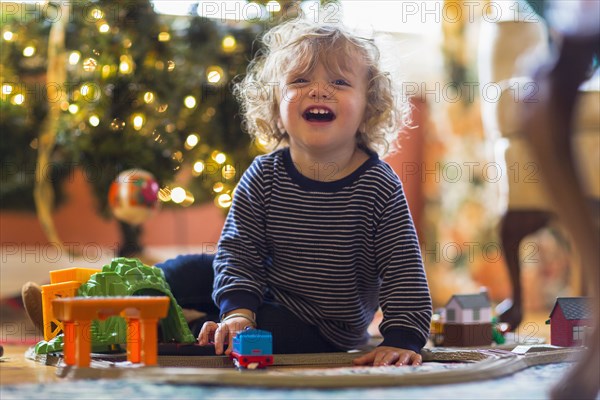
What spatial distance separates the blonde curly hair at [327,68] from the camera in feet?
4.37

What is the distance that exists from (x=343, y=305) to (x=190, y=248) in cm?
155

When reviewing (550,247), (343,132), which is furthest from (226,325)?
(550,247)

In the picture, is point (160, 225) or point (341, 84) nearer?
point (341, 84)

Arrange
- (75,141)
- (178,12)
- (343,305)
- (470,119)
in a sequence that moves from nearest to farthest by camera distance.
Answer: (343,305) < (75,141) < (178,12) < (470,119)

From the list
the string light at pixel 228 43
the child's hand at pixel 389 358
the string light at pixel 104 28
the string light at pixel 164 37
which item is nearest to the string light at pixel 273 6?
the string light at pixel 228 43

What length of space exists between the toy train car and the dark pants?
18 cm

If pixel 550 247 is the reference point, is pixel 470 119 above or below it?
above

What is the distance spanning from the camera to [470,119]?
295cm

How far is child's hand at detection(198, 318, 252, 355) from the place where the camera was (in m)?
1.16

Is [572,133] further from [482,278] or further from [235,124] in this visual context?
[482,278]

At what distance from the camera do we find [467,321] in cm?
146

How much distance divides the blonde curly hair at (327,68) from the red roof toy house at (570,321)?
400mm

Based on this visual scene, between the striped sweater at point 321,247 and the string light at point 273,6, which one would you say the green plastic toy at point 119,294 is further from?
the string light at point 273,6

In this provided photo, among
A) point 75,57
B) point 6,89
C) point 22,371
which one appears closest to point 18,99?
point 6,89
